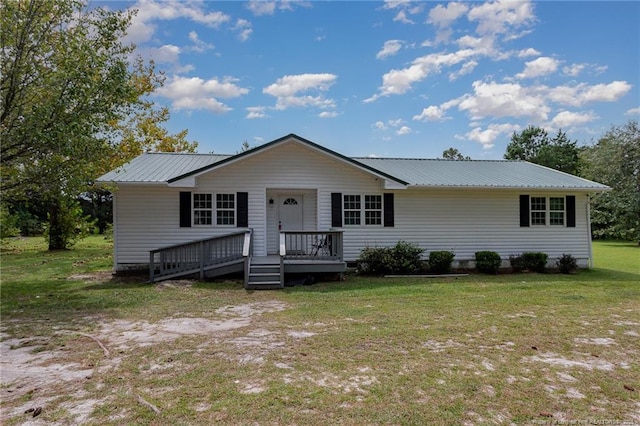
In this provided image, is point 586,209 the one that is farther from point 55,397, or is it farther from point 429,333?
point 55,397

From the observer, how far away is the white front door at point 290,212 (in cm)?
1374

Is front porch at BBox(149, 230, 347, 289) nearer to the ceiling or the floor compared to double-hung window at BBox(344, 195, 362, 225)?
nearer to the floor

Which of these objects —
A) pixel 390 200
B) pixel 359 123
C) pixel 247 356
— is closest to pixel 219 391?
pixel 247 356

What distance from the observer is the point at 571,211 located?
48.0ft

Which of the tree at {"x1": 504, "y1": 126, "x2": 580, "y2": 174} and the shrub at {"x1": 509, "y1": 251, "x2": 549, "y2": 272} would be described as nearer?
the shrub at {"x1": 509, "y1": 251, "x2": 549, "y2": 272}

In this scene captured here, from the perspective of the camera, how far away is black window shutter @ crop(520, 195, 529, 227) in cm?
1443

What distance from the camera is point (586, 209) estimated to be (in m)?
14.7

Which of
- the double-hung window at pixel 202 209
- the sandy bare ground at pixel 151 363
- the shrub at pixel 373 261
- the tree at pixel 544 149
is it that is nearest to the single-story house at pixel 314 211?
the double-hung window at pixel 202 209

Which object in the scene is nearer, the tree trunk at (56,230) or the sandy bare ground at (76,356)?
the sandy bare ground at (76,356)

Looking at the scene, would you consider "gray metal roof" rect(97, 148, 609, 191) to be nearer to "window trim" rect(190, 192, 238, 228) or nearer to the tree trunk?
"window trim" rect(190, 192, 238, 228)

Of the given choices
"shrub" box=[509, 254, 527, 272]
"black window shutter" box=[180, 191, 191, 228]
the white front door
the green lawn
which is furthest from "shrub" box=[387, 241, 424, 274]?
"black window shutter" box=[180, 191, 191, 228]

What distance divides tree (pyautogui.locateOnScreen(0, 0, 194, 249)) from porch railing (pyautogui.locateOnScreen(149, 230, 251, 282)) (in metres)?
3.02

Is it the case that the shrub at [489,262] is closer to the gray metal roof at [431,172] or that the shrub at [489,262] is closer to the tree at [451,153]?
the gray metal roof at [431,172]

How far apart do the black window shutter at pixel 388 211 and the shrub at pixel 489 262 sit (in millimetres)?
3265
